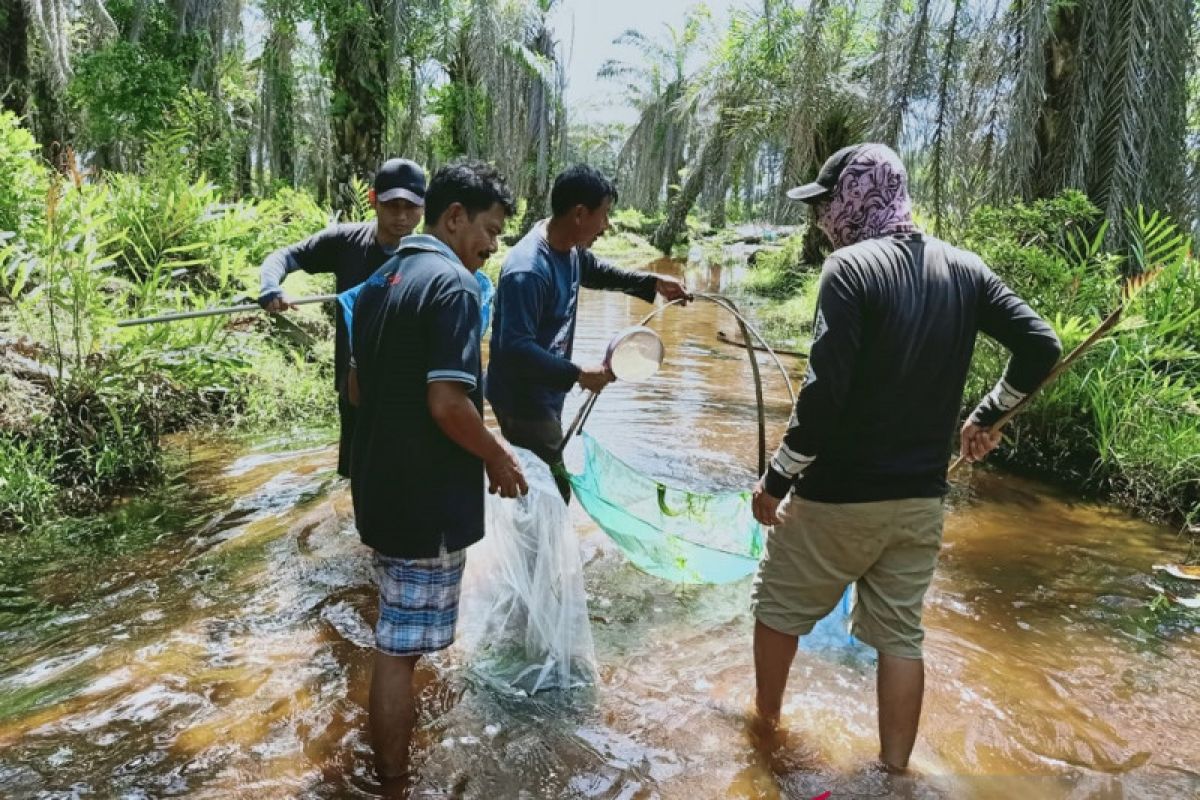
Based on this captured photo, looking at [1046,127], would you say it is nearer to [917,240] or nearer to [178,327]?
[917,240]

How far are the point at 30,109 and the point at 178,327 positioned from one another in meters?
9.55

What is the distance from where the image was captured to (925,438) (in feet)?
7.46

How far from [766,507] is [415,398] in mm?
1088

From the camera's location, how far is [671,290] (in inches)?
143

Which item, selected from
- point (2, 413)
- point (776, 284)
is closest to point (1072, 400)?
point (2, 413)

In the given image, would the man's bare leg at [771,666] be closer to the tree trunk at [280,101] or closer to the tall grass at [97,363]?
the tall grass at [97,363]

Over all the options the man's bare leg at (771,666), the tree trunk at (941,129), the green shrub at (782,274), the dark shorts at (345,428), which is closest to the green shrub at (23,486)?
the dark shorts at (345,428)

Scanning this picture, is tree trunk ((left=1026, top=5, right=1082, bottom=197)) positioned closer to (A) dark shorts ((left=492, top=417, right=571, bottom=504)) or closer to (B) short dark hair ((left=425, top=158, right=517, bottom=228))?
(A) dark shorts ((left=492, top=417, right=571, bottom=504))

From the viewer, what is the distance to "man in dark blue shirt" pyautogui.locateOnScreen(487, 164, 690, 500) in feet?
9.45

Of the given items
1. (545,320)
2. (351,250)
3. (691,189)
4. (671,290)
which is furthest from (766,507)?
(691,189)

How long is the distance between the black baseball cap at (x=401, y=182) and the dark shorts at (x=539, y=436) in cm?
109

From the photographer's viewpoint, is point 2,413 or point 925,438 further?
point 2,413

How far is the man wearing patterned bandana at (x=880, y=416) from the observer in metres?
2.15

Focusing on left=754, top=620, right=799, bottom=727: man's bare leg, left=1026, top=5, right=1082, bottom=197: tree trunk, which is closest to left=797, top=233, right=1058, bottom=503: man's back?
left=754, top=620, right=799, bottom=727: man's bare leg
